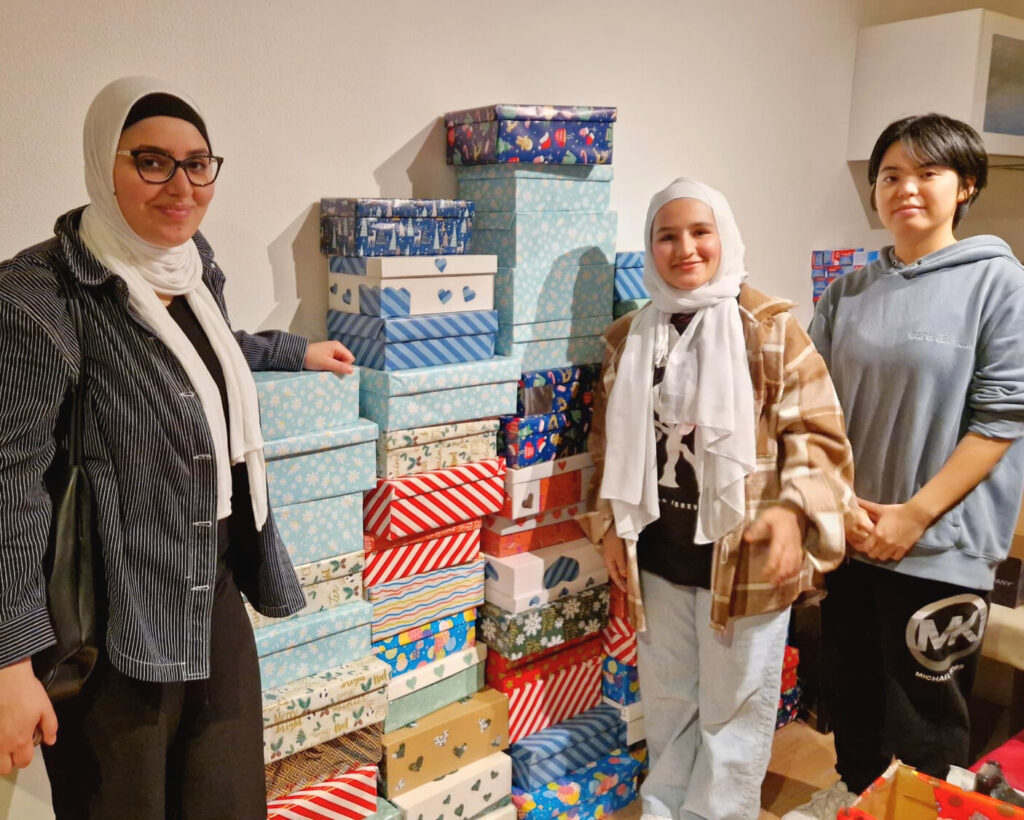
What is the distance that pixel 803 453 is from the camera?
1797mm

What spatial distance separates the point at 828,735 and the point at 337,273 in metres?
1.79

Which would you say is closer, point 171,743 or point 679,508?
point 171,743

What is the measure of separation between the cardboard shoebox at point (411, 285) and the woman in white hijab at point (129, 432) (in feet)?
1.63

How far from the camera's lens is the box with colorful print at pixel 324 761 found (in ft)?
5.46

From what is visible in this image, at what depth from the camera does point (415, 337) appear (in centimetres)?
179

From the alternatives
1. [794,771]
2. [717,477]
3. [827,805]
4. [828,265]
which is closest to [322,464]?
[717,477]

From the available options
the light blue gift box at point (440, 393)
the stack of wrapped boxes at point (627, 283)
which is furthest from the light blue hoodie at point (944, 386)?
the light blue gift box at point (440, 393)

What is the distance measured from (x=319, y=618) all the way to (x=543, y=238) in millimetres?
873

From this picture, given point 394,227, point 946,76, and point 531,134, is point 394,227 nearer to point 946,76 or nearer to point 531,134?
point 531,134

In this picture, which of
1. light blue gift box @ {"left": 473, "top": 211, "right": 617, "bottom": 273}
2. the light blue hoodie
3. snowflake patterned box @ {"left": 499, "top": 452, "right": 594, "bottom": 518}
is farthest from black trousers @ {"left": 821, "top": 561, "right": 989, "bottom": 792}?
light blue gift box @ {"left": 473, "top": 211, "right": 617, "bottom": 273}

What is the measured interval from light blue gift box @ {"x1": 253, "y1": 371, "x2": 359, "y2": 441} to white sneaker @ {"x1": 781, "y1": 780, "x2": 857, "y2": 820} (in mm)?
1327

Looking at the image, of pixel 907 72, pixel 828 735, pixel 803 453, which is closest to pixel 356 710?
pixel 803 453

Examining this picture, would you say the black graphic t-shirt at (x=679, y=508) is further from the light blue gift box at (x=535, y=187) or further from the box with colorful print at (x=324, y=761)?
the box with colorful print at (x=324, y=761)

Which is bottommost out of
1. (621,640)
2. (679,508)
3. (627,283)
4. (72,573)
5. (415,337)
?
(621,640)
